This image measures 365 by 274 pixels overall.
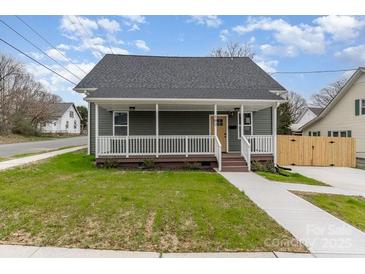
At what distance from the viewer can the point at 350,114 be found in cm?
2020

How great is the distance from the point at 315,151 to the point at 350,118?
192 inches

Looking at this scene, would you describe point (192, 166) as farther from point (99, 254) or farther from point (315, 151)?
point (315, 151)

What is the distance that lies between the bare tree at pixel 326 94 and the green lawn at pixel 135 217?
168ft

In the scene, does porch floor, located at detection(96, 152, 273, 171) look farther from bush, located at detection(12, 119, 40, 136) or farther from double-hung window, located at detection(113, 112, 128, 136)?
bush, located at detection(12, 119, 40, 136)

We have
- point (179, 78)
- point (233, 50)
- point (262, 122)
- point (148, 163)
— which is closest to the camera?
point (148, 163)

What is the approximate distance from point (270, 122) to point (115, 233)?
1344 cm

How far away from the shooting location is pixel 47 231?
487cm

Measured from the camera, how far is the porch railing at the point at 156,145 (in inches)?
512

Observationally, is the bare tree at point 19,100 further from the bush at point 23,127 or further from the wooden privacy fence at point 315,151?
the wooden privacy fence at point 315,151

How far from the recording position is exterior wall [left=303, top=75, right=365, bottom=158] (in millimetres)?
18859

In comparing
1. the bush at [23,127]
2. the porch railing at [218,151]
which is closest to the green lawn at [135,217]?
the porch railing at [218,151]

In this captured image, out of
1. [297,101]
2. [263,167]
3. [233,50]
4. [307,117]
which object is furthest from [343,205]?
[297,101]

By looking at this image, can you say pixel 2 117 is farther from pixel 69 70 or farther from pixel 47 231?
pixel 47 231

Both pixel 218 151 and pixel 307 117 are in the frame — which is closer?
pixel 218 151
